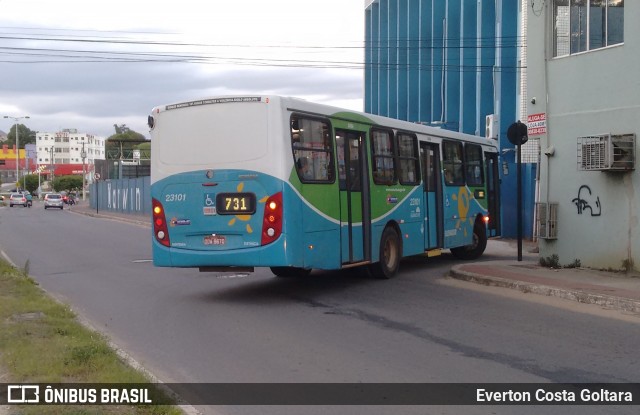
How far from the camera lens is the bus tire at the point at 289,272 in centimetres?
1422

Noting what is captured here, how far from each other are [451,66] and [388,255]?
18089mm

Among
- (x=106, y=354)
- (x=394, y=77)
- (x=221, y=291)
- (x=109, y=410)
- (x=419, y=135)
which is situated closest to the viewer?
(x=109, y=410)

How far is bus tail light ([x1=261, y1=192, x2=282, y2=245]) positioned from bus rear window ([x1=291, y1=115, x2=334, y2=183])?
648 millimetres

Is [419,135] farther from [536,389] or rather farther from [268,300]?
[536,389]

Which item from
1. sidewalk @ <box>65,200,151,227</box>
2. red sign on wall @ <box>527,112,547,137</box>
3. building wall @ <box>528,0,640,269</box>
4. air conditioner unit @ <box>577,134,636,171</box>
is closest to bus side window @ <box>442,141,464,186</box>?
red sign on wall @ <box>527,112,547,137</box>

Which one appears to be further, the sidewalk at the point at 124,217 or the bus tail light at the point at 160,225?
the sidewalk at the point at 124,217

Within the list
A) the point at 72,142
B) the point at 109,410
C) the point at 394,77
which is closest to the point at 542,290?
the point at 109,410

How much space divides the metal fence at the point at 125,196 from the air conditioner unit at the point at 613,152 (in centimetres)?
3544

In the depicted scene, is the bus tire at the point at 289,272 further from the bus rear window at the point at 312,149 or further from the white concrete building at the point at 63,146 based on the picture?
the white concrete building at the point at 63,146

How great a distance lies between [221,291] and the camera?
13.2 metres

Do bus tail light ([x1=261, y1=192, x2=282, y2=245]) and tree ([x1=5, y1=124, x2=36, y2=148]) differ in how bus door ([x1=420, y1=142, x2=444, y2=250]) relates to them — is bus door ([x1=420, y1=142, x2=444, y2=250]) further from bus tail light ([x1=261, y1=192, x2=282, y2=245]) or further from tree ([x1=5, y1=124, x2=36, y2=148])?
tree ([x1=5, y1=124, x2=36, y2=148])

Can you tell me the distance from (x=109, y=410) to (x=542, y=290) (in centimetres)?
852

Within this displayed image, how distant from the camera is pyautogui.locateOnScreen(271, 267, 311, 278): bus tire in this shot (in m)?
14.2

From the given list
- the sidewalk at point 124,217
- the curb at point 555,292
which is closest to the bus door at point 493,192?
the curb at point 555,292
